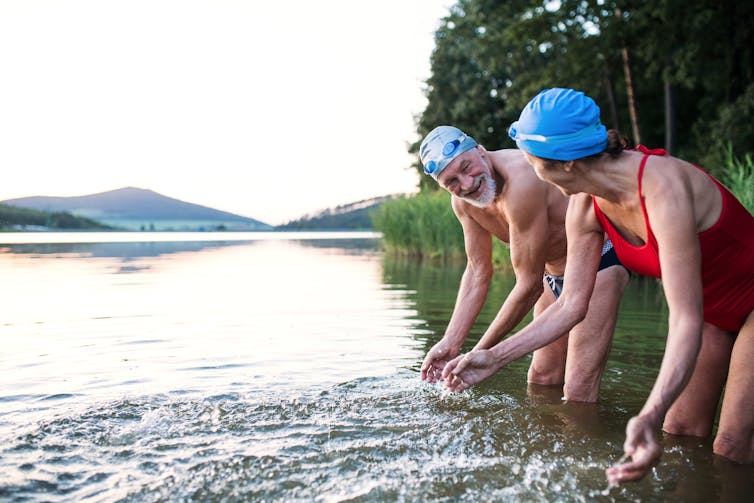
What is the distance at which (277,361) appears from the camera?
5.47 metres

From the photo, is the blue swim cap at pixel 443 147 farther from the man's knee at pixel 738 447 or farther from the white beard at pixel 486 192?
the man's knee at pixel 738 447

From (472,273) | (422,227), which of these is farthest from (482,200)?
(422,227)

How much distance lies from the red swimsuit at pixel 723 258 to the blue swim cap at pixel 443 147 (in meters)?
0.82

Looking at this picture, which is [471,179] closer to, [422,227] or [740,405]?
[740,405]

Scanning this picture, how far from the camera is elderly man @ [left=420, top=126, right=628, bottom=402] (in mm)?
3711

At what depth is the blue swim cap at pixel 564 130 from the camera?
256 cm

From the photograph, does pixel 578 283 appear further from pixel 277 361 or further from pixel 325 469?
pixel 277 361

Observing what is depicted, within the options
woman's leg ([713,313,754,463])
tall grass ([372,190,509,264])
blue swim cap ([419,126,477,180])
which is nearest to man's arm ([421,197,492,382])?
blue swim cap ([419,126,477,180])

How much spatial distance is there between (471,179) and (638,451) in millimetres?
1888

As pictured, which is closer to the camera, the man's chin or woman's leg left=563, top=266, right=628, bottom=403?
the man's chin

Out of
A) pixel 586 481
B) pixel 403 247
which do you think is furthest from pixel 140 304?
pixel 403 247

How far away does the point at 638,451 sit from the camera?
207cm

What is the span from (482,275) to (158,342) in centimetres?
323

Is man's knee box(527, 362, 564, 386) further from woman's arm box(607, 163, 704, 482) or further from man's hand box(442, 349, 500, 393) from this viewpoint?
woman's arm box(607, 163, 704, 482)
